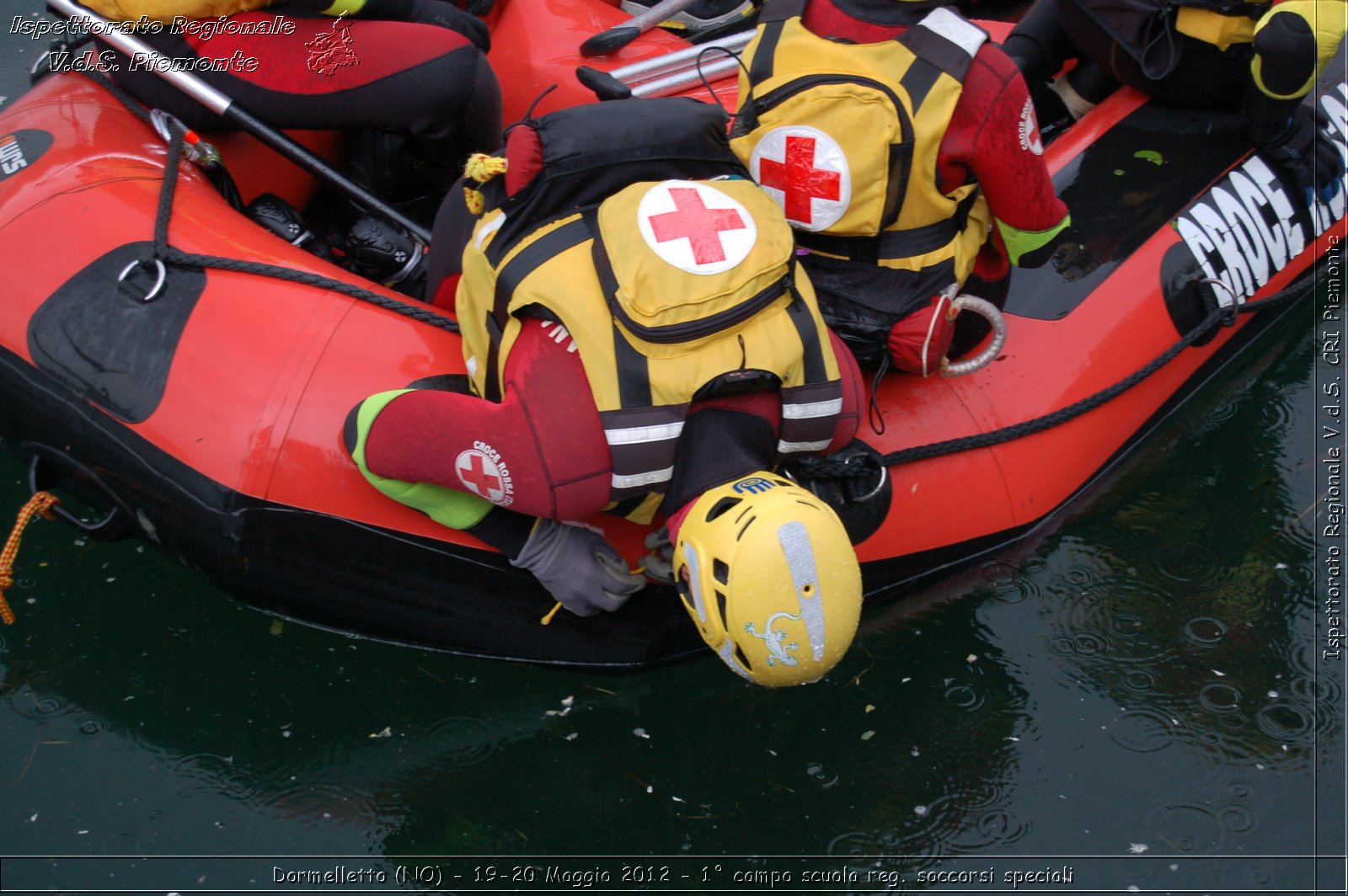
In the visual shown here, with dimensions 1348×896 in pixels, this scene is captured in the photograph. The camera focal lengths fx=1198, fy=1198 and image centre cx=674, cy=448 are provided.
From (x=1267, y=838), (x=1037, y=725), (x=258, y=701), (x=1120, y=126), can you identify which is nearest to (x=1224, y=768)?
(x=1267, y=838)

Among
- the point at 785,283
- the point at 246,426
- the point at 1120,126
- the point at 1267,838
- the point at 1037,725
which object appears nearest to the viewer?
the point at 785,283

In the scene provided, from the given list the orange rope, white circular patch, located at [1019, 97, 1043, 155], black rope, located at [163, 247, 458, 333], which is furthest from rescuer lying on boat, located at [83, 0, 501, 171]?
white circular patch, located at [1019, 97, 1043, 155]

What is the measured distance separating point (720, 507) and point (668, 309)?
1.20ft

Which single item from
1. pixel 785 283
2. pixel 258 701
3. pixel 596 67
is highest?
pixel 785 283

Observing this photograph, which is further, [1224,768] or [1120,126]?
[1120,126]

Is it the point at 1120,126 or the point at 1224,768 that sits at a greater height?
the point at 1120,126

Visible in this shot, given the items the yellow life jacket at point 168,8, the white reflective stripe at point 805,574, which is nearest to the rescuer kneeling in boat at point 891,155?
the white reflective stripe at point 805,574

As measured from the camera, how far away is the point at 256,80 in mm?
2943

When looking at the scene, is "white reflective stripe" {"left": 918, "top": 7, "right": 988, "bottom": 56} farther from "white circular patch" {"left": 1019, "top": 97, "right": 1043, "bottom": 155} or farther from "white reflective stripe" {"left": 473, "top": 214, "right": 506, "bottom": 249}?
"white reflective stripe" {"left": 473, "top": 214, "right": 506, "bottom": 249}

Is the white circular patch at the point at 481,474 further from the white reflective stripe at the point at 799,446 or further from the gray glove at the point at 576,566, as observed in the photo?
the white reflective stripe at the point at 799,446

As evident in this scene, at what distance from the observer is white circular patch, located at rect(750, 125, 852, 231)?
2.48 meters

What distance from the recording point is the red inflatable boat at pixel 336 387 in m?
2.53

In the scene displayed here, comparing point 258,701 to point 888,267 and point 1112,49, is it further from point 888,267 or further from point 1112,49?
point 1112,49

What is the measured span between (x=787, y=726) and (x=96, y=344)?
1.77 meters
